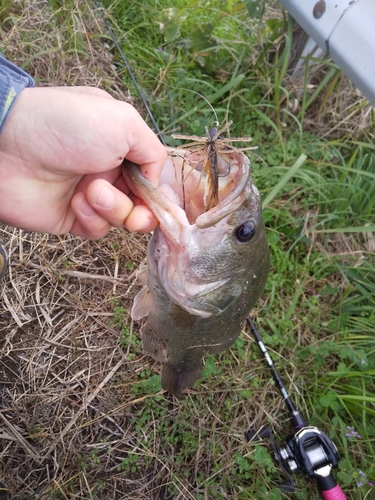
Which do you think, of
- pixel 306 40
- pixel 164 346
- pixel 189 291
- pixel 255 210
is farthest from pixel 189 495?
pixel 306 40

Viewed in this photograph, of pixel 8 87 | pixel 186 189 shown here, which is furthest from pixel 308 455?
pixel 8 87

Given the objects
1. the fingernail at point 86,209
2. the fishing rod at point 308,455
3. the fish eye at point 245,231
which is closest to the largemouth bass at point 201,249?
the fish eye at point 245,231

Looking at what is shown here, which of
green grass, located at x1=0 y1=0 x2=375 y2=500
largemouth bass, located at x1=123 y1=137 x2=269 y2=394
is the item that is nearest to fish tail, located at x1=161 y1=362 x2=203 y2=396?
largemouth bass, located at x1=123 y1=137 x2=269 y2=394

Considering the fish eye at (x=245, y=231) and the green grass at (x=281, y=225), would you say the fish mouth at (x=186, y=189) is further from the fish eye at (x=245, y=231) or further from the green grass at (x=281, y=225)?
the green grass at (x=281, y=225)

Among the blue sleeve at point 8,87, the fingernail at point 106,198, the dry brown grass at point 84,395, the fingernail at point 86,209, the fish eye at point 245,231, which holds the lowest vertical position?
the dry brown grass at point 84,395

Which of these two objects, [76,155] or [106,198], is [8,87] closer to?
[76,155]

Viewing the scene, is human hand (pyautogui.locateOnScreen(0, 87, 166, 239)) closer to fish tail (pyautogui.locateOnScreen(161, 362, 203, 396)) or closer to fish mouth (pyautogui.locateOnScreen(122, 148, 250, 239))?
fish mouth (pyautogui.locateOnScreen(122, 148, 250, 239))
